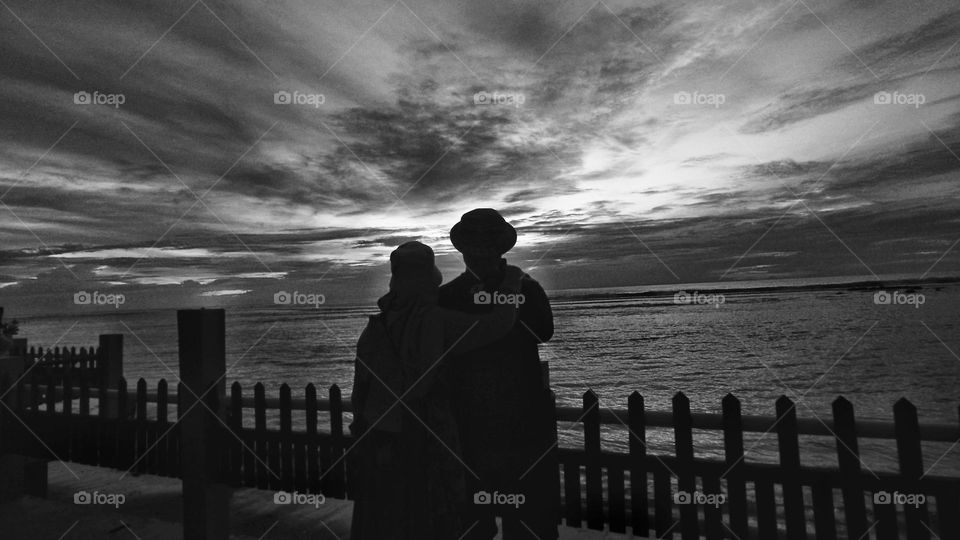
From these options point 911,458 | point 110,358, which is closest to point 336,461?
point 911,458

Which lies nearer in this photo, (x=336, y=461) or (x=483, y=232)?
(x=483, y=232)

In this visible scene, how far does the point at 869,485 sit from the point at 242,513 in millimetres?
5377

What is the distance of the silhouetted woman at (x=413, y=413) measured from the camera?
2.39 m

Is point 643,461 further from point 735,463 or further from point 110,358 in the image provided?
point 110,358

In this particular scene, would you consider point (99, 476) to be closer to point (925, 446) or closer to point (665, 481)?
point (665, 481)

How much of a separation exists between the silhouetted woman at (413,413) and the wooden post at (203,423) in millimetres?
2104

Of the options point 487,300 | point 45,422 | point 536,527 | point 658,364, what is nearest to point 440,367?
point 487,300

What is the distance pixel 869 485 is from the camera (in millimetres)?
2918

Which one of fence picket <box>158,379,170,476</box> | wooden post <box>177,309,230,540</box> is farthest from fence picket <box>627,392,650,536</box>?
fence picket <box>158,379,170,476</box>

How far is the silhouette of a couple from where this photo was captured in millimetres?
2404

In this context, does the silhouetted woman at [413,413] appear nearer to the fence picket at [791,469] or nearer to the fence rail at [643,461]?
the fence rail at [643,461]

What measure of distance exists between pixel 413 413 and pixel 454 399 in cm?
27

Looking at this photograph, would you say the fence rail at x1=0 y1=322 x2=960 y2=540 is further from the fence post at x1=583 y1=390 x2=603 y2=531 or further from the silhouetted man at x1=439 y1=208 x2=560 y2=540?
the silhouetted man at x1=439 y1=208 x2=560 y2=540

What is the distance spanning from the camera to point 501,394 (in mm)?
2559
